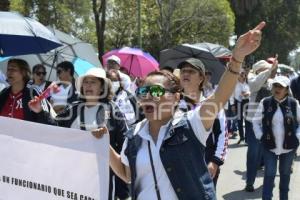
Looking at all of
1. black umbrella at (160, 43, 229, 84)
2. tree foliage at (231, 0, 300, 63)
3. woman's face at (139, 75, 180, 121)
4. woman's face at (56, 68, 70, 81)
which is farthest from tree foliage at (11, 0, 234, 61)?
woman's face at (139, 75, 180, 121)

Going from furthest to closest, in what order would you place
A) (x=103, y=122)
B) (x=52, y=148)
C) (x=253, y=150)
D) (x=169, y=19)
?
(x=169, y=19) → (x=253, y=150) → (x=103, y=122) → (x=52, y=148)

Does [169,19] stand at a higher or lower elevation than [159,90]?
higher

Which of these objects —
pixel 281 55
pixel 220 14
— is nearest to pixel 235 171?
pixel 220 14

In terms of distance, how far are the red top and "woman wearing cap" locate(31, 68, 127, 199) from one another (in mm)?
425

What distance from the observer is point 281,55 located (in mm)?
50531


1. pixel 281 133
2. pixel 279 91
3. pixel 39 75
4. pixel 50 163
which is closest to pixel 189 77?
pixel 50 163

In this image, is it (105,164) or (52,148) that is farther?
(52,148)

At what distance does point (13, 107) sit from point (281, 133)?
3190mm

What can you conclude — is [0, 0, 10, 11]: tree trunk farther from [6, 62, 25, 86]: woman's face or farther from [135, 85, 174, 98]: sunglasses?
[135, 85, 174, 98]: sunglasses

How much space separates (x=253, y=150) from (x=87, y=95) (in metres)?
3.66

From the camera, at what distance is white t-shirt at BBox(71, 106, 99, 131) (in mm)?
4645

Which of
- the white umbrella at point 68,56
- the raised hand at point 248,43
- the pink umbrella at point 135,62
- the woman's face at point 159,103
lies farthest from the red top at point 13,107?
the pink umbrella at point 135,62

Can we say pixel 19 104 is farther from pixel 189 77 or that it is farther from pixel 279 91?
pixel 279 91

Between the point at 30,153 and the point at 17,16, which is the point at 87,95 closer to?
the point at 30,153
